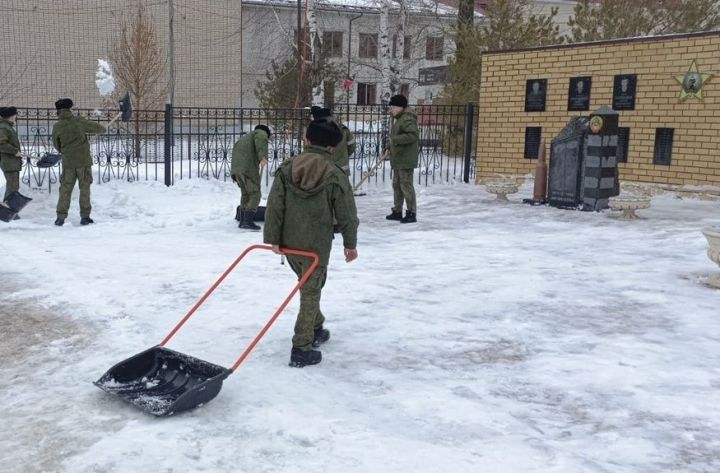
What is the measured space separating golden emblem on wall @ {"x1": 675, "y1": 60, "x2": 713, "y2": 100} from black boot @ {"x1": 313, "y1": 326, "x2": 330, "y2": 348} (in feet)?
28.7

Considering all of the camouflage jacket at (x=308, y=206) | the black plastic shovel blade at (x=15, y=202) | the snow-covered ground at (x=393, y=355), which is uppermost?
the camouflage jacket at (x=308, y=206)

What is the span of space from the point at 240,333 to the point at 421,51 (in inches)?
1311

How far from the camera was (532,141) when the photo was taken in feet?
43.0

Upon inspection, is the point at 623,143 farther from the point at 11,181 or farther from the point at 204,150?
the point at 11,181

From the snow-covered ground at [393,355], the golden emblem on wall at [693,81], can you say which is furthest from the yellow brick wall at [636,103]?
the snow-covered ground at [393,355]

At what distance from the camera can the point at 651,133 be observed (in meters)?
11.4

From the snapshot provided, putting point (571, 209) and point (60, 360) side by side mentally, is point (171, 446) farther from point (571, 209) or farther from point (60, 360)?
point (571, 209)

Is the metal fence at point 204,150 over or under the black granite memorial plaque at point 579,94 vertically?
under

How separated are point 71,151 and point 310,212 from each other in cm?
602

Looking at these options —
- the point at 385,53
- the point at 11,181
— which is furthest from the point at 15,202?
the point at 385,53

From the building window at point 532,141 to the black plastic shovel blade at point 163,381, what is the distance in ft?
34.0

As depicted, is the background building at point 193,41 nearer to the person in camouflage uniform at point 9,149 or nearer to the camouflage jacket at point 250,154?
the person in camouflage uniform at point 9,149

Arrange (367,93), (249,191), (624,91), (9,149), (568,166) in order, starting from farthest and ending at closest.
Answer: (367,93) < (624,91) < (568,166) < (9,149) < (249,191)

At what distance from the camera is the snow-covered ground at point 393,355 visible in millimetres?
3201
